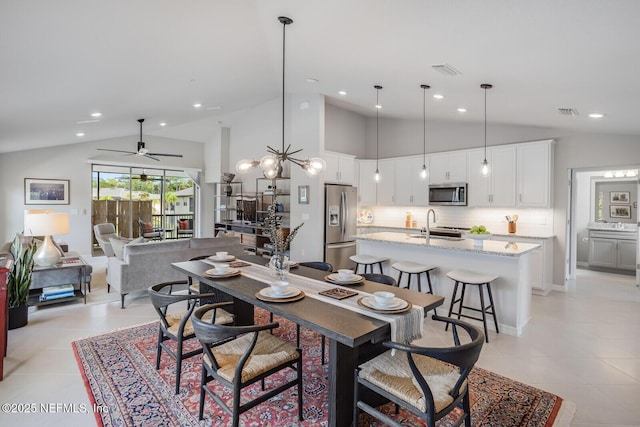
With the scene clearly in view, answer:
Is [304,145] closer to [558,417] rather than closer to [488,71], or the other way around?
[488,71]

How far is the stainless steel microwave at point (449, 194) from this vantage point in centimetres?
617

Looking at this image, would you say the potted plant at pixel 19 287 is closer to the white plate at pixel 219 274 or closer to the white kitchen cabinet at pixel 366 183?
the white plate at pixel 219 274

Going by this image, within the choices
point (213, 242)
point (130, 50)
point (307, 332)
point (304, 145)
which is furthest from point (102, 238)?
point (307, 332)

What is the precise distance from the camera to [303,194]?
6.57 m

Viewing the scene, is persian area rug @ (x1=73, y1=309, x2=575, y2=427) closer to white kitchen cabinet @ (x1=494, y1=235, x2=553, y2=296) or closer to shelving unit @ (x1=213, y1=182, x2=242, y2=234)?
white kitchen cabinet @ (x1=494, y1=235, x2=553, y2=296)

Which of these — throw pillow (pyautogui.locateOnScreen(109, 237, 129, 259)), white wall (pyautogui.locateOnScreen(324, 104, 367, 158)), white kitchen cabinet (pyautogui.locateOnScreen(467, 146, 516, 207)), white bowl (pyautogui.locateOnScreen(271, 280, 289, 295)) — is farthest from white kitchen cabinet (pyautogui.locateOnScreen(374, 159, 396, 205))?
A: white bowl (pyautogui.locateOnScreen(271, 280, 289, 295))

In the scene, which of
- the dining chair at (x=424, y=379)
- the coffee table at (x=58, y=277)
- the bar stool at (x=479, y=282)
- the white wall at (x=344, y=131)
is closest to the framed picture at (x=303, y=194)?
the white wall at (x=344, y=131)

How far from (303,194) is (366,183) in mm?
1613

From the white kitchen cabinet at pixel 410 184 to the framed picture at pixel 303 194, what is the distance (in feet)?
6.47

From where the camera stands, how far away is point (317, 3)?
2939 mm

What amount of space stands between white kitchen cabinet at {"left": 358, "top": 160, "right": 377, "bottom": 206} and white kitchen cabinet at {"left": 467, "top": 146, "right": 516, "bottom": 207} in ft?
6.62

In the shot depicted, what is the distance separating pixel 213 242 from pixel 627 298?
6.42 metres

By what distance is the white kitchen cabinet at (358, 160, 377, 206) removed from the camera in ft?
24.2

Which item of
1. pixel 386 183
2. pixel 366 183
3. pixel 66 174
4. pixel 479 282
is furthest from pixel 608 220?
pixel 66 174
